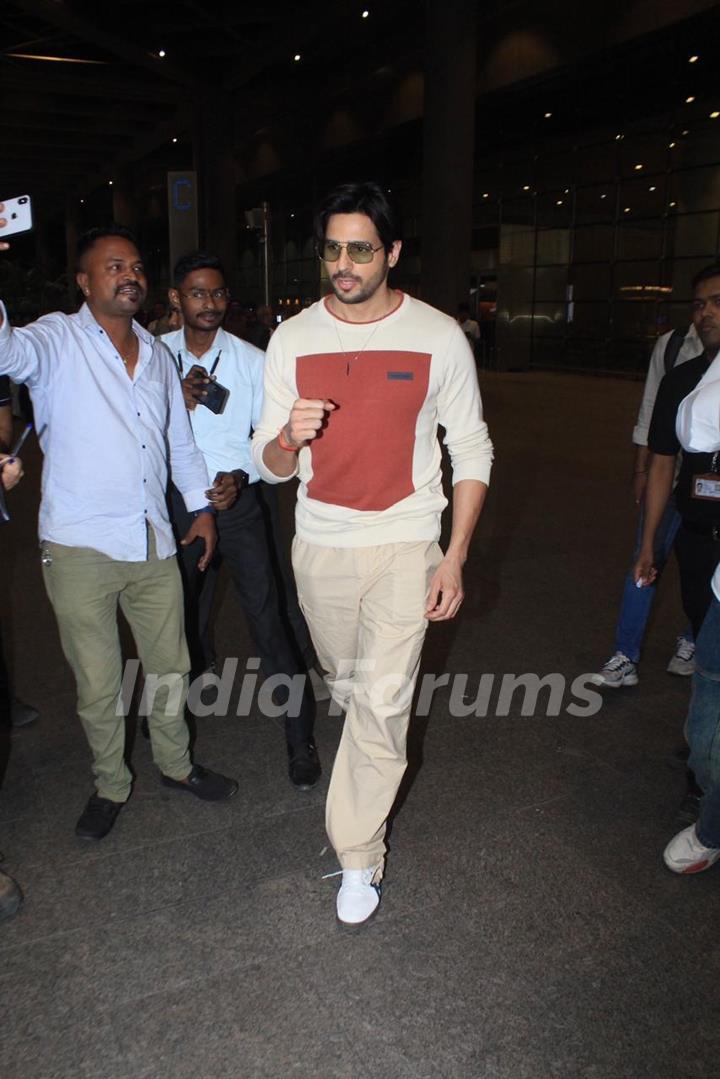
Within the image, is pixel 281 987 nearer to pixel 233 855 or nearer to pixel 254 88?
pixel 233 855

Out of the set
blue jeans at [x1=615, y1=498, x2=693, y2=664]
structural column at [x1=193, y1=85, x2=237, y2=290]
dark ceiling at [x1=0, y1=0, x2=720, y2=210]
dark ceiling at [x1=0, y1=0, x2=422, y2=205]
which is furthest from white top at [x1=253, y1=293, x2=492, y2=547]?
structural column at [x1=193, y1=85, x2=237, y2=290]

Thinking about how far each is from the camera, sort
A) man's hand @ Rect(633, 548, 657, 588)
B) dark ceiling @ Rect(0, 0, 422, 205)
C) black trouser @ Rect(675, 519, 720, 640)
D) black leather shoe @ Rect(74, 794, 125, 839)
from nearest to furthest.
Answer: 1. black leather shoe @ Rect(74, 794, 125, 839)
2. black trouser @ Rect(675, 519, 720, 640)
3. man's hand @ Rect(633, 548, 657, 588)
4. dark ceiling @ Rect(0, 0, 422, 205)

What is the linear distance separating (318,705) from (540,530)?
3879 mm

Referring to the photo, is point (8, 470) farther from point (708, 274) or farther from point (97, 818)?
point (708, 274)

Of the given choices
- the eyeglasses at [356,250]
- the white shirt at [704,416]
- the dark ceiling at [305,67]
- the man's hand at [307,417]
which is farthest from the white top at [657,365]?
the dark ceiling at [305,67]

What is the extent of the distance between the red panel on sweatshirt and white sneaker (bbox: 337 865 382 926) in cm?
117

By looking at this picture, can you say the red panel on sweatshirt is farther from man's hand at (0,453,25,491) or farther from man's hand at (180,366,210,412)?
man's hand at (180,366,210,412)

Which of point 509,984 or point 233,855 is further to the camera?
point 233,855

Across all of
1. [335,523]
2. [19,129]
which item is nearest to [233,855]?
[335,523]

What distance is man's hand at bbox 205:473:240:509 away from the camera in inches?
139

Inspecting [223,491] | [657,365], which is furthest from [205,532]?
[657,365]

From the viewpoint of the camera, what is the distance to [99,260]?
9.69ft

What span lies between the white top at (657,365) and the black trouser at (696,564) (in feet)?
2.78

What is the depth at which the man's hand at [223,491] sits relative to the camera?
3537 mm
